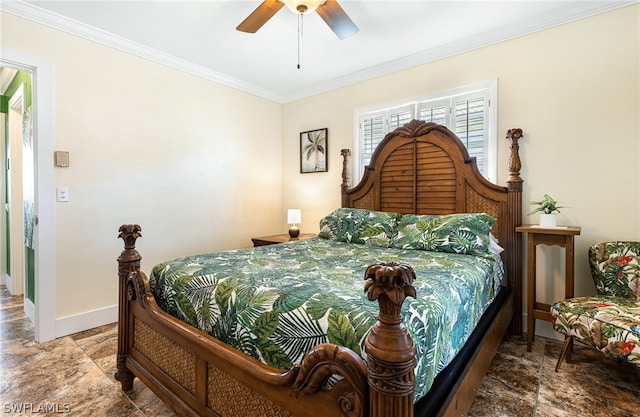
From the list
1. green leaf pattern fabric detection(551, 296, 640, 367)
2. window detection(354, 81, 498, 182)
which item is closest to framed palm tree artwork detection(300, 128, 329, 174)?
window detection(354, 81, 498, 182)

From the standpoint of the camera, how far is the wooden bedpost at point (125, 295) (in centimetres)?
183

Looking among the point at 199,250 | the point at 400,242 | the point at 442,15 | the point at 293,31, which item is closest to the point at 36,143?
the point at 199,250

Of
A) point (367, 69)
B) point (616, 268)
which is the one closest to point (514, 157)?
point (616, 268)

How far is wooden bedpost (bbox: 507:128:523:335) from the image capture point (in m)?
2.59

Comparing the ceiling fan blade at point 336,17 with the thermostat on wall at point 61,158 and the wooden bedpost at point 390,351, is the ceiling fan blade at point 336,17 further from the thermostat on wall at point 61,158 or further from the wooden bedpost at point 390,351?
the thermostat on wall at point 61,158

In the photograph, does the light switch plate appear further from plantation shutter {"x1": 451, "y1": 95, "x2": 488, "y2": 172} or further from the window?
plantation shutter {"x1": 451, "y1": 95, "x2": 488, "y2": 172}

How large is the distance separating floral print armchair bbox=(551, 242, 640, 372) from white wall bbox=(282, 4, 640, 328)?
237mm

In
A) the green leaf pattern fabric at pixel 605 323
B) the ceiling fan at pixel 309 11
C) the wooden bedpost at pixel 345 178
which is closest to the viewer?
the green leaf pattern fabric at pixel 605 323

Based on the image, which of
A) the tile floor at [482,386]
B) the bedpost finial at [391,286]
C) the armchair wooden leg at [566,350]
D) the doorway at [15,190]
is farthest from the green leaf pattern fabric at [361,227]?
the doorway at [15,190]

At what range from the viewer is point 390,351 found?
784 mm

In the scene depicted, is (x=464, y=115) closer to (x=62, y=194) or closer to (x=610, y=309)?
(x=610, y=309)

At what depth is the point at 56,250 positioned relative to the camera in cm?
255

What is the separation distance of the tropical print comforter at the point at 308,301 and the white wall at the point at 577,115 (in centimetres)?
97

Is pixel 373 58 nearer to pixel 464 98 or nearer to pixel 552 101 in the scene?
pixel 464 98
